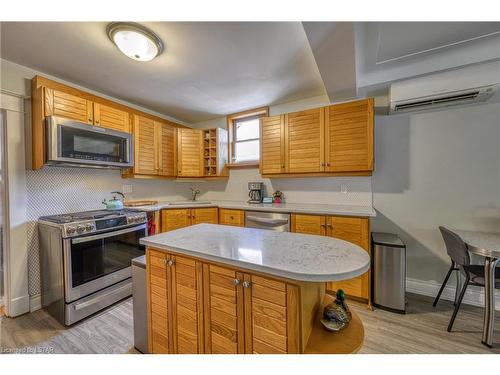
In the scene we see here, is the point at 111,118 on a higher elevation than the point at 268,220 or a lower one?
higher

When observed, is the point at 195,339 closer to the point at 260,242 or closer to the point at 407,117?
the point at 260,242

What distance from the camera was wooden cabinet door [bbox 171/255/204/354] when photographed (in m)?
1.10

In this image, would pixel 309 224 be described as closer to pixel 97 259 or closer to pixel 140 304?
pixel 140 304

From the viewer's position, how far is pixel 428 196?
233 cm

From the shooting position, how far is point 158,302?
127 centimetres

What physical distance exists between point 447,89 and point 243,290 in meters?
2.59

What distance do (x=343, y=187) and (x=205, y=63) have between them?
226cm


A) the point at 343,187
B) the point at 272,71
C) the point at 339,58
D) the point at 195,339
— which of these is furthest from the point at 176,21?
the point at 343,187

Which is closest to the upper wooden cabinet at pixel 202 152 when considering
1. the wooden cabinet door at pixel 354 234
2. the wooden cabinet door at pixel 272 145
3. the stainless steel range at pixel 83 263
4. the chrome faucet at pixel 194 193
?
the chrome faucet at pixel 194 193

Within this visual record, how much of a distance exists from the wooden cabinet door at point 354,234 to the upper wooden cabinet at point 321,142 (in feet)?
2.10

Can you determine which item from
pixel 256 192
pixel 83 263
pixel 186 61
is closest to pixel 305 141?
pixel 256 192

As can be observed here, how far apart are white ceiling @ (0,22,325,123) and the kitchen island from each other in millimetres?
1567

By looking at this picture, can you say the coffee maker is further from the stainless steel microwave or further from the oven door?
the stainless steel microwave

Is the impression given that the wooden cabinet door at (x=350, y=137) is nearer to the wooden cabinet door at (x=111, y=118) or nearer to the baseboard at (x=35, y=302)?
the wooden cabinet door at (x=111, y=118)
